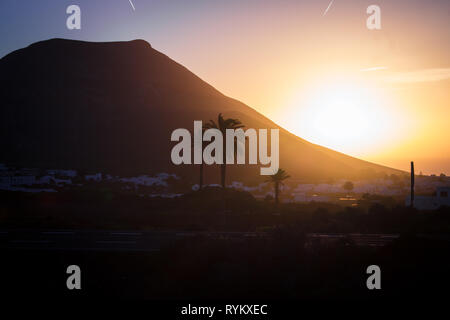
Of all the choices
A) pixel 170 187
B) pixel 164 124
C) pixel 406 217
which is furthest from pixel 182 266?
pixel 164 124

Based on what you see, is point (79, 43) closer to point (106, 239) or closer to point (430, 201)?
point (430, 201)

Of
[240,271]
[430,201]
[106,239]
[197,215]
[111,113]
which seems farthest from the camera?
[111,113]

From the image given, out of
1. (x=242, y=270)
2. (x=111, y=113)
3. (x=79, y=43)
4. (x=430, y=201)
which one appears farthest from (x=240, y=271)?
(x=79, y=43)

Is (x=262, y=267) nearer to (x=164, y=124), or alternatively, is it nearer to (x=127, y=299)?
(x=127, y=299)

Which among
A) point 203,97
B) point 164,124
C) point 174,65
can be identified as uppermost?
point 174,65

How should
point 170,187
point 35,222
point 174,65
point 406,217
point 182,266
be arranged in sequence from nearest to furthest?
point 182,266 < point 35,222 < point 406,217 < point 170,187 < point 174,65
